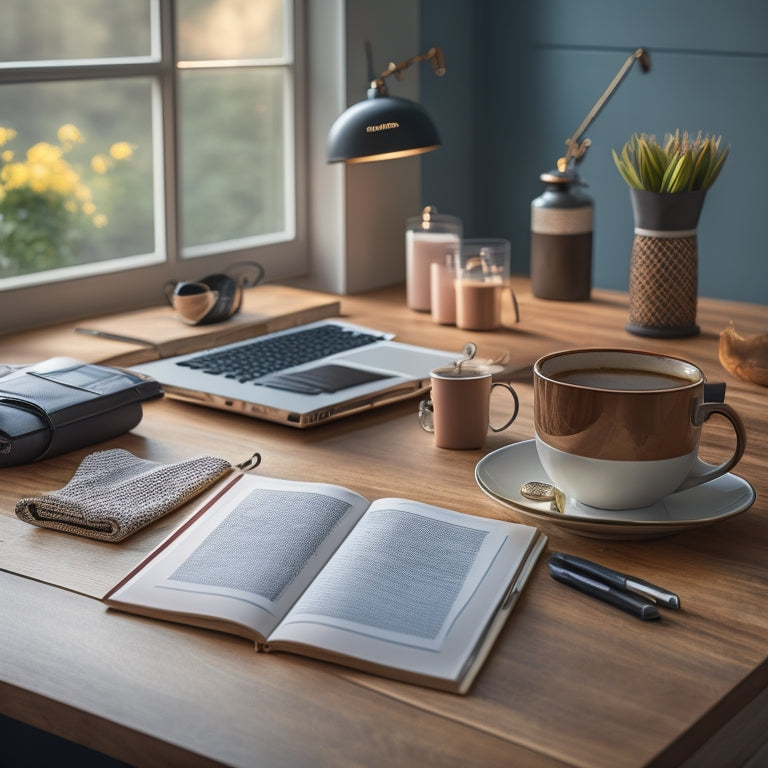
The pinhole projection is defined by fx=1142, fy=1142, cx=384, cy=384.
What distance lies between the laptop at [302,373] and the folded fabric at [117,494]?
182 millimetres

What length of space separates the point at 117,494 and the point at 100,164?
93 cm

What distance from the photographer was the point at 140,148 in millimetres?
1885

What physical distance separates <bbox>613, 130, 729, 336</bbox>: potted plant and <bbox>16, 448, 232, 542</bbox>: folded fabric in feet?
2.68

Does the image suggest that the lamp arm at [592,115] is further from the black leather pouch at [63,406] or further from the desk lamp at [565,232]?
the black leather pouch at [63,406]

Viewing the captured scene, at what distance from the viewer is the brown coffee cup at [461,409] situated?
122 centimetres

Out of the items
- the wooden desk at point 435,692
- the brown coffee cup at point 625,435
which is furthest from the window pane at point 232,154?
the brown coffee cup at point 625,435

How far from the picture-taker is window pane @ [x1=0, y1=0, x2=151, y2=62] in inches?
65.5

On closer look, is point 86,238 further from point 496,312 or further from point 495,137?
point 495,137

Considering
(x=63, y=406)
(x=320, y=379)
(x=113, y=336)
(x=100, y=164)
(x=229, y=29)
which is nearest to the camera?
(x=63, y=406)

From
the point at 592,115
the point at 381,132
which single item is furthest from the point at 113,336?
the point at 592,115

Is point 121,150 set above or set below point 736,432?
above

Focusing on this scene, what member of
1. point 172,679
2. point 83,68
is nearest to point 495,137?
point 83,68

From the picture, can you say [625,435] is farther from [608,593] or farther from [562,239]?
[562,239]

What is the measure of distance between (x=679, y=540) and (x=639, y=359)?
0.17m
